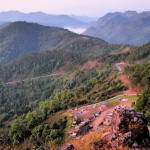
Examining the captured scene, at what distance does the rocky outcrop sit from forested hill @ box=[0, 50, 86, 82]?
72910 millimetres

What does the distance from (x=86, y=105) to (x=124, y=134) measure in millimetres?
23382

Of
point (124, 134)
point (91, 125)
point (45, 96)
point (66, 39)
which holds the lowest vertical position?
point (45, 96)

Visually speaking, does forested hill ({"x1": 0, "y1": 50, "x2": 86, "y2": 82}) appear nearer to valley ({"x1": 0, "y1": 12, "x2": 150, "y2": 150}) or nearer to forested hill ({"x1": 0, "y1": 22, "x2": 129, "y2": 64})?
valley ({"x1": 0, "y1": 12, "x2": 150, "y2": 150})

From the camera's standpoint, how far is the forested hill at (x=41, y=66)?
8582 cm

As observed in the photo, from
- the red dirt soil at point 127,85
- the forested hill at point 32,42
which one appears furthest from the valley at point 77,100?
the forested hill at point 32,42

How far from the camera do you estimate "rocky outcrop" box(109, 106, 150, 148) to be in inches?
330

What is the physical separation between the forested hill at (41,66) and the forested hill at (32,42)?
134ft

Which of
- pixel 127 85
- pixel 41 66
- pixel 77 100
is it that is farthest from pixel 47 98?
pixel 127 85

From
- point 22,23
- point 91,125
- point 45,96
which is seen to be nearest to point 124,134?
point 91,125

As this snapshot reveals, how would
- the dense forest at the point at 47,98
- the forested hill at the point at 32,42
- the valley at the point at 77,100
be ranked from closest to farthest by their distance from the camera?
the valley at the point at 77,100, the dense forest at the point at 47,98, the forested hill at the point at 32,42

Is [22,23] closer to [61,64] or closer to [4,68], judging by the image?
[4,68]

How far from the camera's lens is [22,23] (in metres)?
194

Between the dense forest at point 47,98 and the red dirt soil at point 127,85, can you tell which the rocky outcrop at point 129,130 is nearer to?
the dense forest at point 47,98

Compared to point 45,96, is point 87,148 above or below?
above
